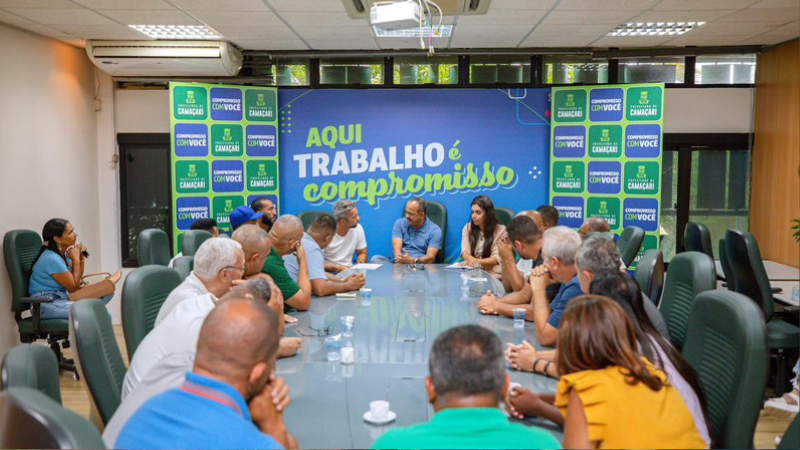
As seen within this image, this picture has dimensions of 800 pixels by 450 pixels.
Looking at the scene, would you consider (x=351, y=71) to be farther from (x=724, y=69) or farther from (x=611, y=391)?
(x=611, y=391)

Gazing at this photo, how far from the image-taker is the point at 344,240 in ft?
20.7

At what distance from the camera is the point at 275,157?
704cm

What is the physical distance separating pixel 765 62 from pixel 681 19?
194cm

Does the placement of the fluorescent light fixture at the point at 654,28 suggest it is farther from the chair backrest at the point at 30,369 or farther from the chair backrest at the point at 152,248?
the chair backrest at the point at 30,369

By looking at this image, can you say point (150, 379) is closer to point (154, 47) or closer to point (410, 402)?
point (410, 402)

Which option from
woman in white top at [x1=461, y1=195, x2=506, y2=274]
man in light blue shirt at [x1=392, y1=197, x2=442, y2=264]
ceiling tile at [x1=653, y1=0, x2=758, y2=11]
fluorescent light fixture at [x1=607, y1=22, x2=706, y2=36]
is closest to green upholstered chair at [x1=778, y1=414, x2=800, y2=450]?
ceiling tile at [x1=653, y1=0, x2=758, y2=11]

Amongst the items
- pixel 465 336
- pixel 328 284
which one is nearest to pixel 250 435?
pixel 465 336

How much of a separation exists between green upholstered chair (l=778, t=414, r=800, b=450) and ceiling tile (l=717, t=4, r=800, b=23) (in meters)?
4.26

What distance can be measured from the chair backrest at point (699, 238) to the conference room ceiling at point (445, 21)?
169 centimetres

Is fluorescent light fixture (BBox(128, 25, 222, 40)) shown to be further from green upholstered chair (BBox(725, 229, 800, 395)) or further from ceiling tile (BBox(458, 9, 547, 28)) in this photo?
green upholstered chair (BBox(725, 229, 800, 395))

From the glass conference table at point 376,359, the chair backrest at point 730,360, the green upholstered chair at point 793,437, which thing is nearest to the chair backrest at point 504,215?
the glass conference table at point 376,359

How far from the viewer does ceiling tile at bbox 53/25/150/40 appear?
560cm

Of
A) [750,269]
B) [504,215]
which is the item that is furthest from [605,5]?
[504,215]

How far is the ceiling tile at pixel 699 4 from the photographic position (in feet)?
15.7
